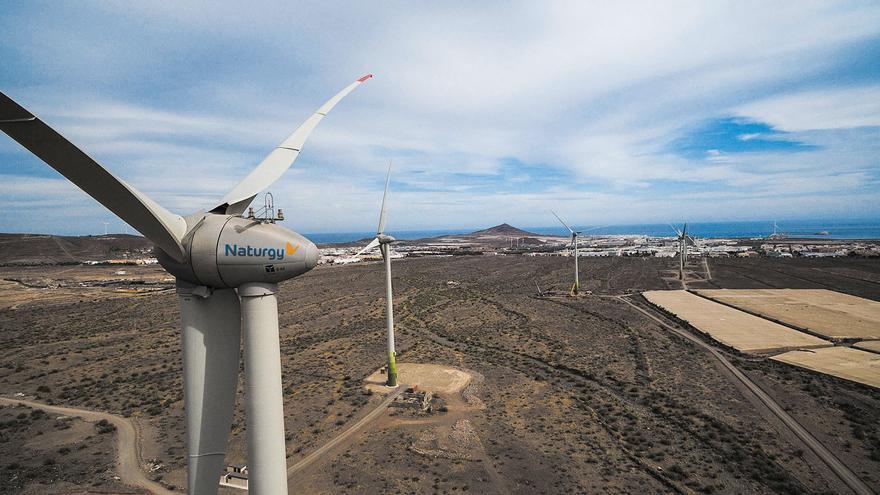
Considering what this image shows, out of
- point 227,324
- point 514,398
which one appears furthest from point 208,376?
point 514,398

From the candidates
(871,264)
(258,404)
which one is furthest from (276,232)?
(871,264)

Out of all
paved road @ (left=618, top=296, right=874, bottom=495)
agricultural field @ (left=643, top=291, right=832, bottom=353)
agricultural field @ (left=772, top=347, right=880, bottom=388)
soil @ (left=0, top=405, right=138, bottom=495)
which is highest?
soil @ (left=0, top=405, right=138, bottom=495)

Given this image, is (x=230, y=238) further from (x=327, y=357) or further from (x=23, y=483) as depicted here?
(x=327, y=357)

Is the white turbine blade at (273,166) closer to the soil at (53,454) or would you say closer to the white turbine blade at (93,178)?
the white turbine blade at (93,178)

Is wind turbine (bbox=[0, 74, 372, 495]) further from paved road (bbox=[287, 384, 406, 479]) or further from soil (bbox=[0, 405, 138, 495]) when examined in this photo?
soil (bbox=[0, 405, 138, 495])

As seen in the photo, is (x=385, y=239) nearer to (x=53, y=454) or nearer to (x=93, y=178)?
(x=53, y=454)

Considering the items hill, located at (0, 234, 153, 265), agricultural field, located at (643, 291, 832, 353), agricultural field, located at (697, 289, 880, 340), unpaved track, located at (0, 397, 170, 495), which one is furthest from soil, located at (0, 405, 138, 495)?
hill, located at (0, 234, 153, 265)
